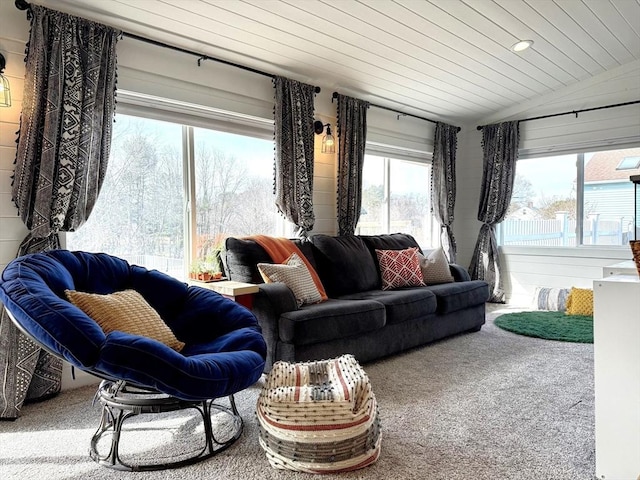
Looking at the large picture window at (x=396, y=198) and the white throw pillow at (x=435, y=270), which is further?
the large picture window at (x=396, y=198)

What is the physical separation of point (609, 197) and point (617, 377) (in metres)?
4.05

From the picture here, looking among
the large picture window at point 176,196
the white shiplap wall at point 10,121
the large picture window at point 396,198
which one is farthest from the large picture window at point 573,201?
the white shiplap wall at point 10,121

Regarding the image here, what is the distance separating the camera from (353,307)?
123 inches

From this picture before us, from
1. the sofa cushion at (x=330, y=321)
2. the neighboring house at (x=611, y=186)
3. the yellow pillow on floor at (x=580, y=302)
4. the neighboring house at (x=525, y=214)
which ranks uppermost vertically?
the neighboring house at (x=611, y=186)

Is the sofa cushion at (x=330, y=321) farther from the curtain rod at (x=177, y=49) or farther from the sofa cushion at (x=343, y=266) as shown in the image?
the curtain rod at (x=177, y=49)

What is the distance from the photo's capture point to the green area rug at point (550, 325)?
160 inches

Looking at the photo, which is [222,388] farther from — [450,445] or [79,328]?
[450,445]

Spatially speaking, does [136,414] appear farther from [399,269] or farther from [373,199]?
[373,199]

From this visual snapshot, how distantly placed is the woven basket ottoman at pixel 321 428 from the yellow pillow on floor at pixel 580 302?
12.4 ft

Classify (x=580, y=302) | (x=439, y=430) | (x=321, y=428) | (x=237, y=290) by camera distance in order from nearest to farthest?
(x=321, y=428) < (x=439, y=430) < (x=237, y=290) < (x=580, y=302)

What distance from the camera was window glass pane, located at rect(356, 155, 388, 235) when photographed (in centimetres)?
511

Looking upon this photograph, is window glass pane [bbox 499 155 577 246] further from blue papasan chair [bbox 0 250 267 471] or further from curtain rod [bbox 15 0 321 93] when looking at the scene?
blue papasan chair [bbox 0 250 267 471]

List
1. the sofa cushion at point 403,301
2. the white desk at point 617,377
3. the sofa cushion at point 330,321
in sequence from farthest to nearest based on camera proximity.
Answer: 1. the sofa cushion at point 403,301
2. the sofa cushion at point 330,321
3. the white desk at point 617,377

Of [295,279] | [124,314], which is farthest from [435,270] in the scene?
[124,314]
